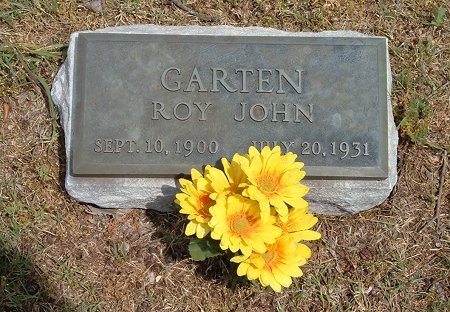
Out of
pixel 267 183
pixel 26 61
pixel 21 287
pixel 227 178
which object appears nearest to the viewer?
pixel 267 183

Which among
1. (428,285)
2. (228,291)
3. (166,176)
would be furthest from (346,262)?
(166,176)

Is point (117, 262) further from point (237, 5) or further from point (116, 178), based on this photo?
point (237, 5)

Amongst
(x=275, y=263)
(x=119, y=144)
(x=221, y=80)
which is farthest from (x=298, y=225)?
(x=119, y=144)

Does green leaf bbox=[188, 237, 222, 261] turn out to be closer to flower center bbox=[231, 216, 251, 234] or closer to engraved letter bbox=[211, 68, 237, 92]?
flower center bbox=[231, 216, 251, 234]

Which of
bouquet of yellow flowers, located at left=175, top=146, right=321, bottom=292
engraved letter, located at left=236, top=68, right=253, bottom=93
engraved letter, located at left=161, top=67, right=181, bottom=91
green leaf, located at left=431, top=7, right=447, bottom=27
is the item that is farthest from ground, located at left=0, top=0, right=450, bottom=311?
engraved letter, located at left=236, top=68, right=253, bottom=93

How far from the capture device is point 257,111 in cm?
295

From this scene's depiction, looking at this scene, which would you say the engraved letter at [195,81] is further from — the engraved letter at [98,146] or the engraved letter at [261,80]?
the engraved letter at [98,146]

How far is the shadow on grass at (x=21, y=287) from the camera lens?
3068 millimetres

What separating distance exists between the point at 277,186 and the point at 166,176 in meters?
0.63

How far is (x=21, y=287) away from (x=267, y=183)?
145 centimetres

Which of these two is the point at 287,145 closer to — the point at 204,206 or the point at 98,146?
the point at 204,206

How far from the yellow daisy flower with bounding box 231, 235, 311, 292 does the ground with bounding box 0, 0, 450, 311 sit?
20.2 inches

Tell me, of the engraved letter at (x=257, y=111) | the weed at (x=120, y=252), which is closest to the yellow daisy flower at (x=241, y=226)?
the engraved letter at (x=257, y=111)

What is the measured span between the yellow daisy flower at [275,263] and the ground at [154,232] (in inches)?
20.2
